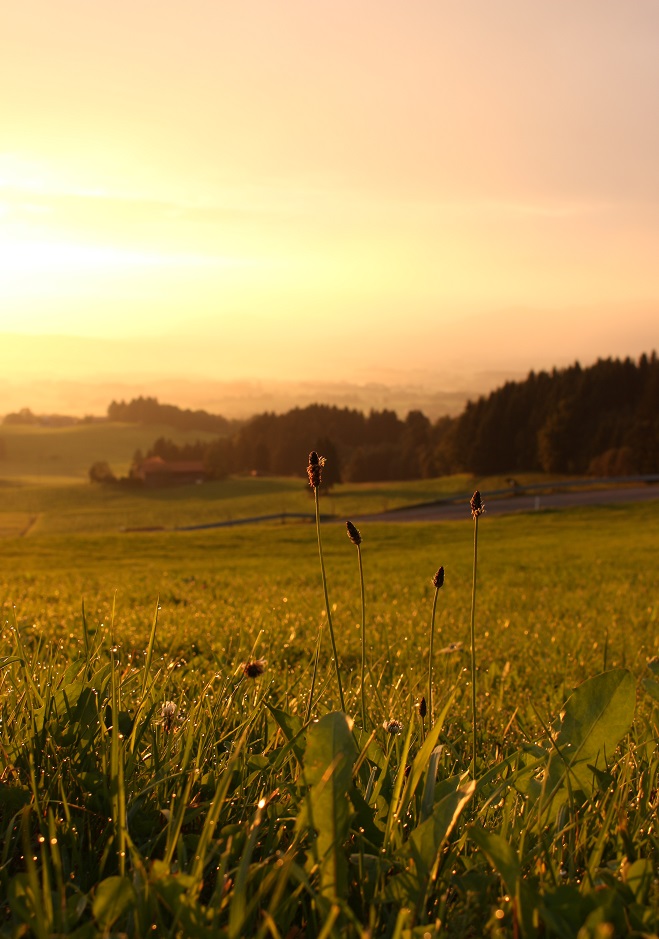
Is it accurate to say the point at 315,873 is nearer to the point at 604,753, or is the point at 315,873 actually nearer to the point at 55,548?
the point at 604,753

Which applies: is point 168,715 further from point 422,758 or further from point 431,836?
point 431,836

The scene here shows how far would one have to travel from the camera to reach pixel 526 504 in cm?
4556

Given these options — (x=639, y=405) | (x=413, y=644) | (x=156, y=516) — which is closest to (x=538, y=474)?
(x=639, y=405)

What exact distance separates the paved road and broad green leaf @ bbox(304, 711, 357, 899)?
40.2 metres

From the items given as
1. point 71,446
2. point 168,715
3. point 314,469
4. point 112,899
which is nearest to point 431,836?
point 112,899

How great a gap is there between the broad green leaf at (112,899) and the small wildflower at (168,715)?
85 cm

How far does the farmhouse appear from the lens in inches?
3191

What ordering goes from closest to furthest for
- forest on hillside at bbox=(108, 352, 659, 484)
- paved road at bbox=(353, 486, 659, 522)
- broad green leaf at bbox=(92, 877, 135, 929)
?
broad green leaf at bbox=(92, 877, 135, 929) < paved road at bbox=(353, 486, 659, 522) < forest on hillside at bbox=(108, 352, 659, 484)

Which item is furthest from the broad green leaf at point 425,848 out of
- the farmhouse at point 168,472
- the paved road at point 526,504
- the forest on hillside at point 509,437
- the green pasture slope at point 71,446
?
the green pasture slope at point 71,446

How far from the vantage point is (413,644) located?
19.4 ft

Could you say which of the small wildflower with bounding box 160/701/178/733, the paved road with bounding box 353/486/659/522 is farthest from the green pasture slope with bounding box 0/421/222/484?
the small wildflower with bounding box 160/701/178/733

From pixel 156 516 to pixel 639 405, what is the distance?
41158 millimetres

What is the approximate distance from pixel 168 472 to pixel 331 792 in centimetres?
8297

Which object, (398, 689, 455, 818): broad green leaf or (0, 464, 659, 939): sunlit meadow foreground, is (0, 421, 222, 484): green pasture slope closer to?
(0, 464, 659, 939): sunlit meadow foreground
